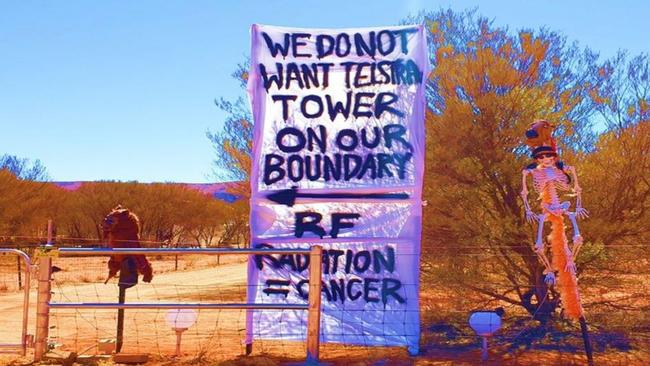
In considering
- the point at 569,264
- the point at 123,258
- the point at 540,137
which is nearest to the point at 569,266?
the point at 569,264

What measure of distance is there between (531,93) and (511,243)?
6.45 ft

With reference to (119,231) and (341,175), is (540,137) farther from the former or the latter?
(119,231)

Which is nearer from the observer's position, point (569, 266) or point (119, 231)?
point (569, 266)

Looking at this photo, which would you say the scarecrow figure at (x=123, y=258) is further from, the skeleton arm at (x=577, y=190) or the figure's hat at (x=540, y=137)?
the skeleton arm at (x=577, y=190)

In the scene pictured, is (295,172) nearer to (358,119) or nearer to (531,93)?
(358,119)

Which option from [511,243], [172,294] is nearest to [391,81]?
[511,243]

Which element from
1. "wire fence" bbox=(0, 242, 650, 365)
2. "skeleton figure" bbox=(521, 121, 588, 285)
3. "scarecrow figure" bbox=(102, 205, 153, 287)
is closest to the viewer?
"skeleton figure" bbox=(521, 121, 588, 285)

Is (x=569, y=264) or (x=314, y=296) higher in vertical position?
(x=569, y=264)

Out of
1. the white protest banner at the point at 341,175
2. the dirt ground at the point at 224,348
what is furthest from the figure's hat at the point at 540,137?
the dirt ground at the point at 224,348

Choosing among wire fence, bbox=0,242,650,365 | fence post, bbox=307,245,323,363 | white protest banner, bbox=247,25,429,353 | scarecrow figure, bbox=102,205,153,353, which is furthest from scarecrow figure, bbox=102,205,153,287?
fence post, bbox=307,245,323,363

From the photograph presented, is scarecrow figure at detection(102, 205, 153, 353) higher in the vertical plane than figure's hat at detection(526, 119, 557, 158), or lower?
lower

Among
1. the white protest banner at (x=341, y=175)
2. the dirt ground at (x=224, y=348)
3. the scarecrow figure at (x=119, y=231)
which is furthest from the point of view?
the scarecrow figure at (x=119, y=231)

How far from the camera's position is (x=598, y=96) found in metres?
10.1

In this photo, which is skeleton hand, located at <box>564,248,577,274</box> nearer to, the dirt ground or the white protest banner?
the dirt ground
